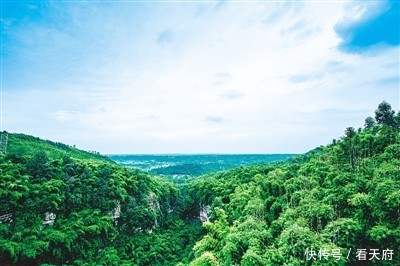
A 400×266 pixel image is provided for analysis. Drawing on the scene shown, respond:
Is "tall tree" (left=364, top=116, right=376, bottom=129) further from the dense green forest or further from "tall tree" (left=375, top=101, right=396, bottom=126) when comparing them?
"tall tree" (left=375, top=101, right=396, bottom=126)

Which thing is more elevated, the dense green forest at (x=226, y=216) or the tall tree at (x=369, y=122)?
the tall tree at (x=369, y=122)

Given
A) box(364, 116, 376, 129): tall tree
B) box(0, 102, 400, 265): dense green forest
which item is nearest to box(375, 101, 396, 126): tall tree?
box(0, 102, 400, 265): dense green forest

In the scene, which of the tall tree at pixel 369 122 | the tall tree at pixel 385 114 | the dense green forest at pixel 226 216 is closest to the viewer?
the dense green forest at pixel 226 216

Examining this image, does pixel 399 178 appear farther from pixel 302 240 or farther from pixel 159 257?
pixel 159 257

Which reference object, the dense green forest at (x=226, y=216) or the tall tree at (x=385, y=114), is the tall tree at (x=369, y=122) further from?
the tall tree at (x=385, y=114)

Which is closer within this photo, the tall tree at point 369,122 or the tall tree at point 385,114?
the tall tree at point 385,114

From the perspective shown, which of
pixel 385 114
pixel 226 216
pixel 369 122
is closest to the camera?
pixel 226 216

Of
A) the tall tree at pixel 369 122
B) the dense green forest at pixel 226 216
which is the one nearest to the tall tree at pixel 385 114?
the dense green forest at pixel 226 216

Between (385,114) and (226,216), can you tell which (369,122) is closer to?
(385,114)

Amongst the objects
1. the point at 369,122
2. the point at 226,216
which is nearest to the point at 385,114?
the point at 369,122
